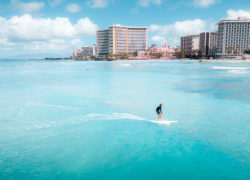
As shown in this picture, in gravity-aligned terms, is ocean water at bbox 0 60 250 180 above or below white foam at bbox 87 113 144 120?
below

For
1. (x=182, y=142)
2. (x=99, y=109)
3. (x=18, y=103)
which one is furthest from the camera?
(x=18, y=103)

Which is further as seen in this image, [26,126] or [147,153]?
[26,126]

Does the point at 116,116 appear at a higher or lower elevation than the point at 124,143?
higher

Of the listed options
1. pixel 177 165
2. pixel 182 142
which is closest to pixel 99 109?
pixel 182 142

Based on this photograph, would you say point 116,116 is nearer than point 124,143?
No

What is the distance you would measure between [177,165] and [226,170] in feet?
7.58

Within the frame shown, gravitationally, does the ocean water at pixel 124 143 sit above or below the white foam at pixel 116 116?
below

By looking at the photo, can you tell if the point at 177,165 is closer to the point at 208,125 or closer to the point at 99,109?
the point at 208,125

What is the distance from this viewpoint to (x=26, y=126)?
15867 mm

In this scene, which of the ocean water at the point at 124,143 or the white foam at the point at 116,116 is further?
the white foam at the point at 116,116

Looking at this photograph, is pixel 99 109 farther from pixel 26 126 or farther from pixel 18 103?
pixel 18 103

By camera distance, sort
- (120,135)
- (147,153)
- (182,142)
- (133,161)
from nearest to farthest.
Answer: (133,161) → (147,153) → (182,142) → (120,135)

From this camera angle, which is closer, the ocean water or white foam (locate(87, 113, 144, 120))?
the ocean water

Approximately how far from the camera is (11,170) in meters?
10.1
